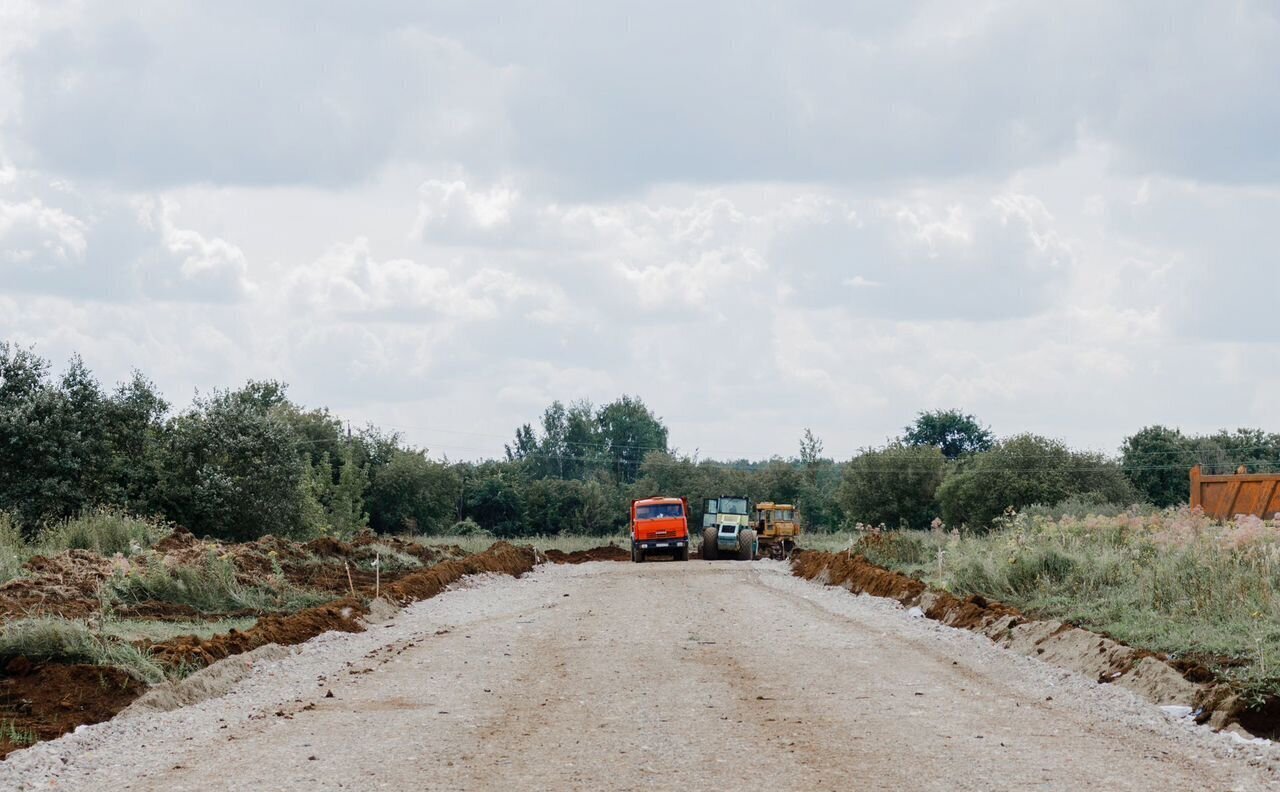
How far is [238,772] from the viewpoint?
934 cm

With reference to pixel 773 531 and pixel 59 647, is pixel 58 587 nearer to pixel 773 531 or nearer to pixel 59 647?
pixel 59 647

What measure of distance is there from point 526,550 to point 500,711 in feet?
120

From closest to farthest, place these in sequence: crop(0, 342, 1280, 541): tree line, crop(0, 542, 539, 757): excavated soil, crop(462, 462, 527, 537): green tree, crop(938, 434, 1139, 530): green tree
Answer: crop(0, 542, 539, 757): excavated soil, crop(0, 342, 1280, 541): tree line, crop(938, 434, 1139, 530): green tree, crop(462, 462, 527, 537): green tree

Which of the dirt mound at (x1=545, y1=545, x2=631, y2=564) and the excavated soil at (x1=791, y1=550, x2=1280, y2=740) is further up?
the dirt mound at (x1=545, y1=545, x2=631, y2=564)

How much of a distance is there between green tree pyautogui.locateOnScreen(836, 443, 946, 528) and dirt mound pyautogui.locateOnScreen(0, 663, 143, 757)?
7736 cm

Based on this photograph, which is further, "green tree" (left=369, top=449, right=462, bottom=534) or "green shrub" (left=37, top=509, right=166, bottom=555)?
"green tree" (left=369, top=449, right=462, bottom=534)

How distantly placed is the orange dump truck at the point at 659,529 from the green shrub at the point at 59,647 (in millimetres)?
36505

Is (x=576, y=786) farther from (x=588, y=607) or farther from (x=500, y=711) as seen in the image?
(x=588, y=607)

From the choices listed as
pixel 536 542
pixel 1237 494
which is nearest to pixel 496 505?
pixel 536 542

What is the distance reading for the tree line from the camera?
43.0m

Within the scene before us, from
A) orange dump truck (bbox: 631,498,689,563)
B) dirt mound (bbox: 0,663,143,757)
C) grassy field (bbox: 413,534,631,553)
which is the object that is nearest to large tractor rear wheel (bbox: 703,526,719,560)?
orange dump truck (bbox: 631,498,689,563)

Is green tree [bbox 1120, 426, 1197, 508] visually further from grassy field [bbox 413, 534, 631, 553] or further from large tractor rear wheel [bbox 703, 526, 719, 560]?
large tractor rear wheel [bbox 703, 526, 719, 560]

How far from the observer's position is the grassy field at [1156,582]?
1362cm

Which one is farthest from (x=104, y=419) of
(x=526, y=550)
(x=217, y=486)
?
(x=526, y=550)
